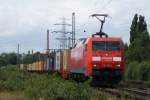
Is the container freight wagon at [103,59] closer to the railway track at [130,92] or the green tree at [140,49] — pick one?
the railway track at [130,92]

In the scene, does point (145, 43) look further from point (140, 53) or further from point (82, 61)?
point (82, 61)

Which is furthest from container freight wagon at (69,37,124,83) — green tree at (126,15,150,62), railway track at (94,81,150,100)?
green tree at (126,15,150,62)

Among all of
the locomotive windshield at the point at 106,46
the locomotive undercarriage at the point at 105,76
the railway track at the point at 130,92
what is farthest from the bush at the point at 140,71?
the railway track at the point at 130,92

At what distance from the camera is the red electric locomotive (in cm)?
3061

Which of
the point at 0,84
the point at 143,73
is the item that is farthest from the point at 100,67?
the point at 143,73

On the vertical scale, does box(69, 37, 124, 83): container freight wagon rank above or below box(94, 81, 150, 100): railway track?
above

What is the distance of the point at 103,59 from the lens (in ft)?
102

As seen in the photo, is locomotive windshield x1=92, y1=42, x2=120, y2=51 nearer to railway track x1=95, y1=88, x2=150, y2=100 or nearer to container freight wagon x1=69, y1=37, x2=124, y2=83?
container freight wagon x1=69, y1=37, x2=124, y2=83

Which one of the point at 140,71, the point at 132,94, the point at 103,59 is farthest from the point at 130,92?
the point at 140,71

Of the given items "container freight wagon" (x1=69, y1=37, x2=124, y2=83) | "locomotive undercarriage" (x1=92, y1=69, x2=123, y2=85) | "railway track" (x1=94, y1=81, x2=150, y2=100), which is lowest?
"railway track" (x1=94, y1=81, x2=150, y2=100)

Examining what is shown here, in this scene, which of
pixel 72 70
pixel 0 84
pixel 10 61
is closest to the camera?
pixel 0 84

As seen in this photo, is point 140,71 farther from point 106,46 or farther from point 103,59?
point 103,59

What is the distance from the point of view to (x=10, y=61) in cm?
15375

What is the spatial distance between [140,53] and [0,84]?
104 feet
